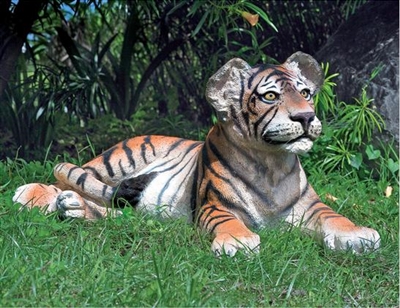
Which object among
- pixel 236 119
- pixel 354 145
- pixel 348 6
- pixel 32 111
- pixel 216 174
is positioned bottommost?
pixel 354 145

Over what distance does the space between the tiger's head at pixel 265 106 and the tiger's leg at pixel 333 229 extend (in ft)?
1.35

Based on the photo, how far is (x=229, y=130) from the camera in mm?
4973

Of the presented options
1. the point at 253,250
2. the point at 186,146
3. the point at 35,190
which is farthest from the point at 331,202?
the point at 35,190

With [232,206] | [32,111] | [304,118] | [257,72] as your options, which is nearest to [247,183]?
[232,206]

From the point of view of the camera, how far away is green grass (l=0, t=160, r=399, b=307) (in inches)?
150

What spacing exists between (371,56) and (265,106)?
2437 mm

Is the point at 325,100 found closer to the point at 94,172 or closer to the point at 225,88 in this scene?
the point at 225,88

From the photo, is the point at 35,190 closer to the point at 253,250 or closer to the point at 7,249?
the point at 7,249

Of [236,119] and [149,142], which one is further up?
[236,119]

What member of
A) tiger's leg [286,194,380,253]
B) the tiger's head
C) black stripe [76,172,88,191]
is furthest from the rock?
black stripe [76,172,88,191]

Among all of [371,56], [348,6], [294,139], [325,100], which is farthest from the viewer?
[348,6]

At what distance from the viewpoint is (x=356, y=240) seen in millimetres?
4637

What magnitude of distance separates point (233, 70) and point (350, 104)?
2167 mm

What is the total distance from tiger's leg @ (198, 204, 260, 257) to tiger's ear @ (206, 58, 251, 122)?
516 mm
